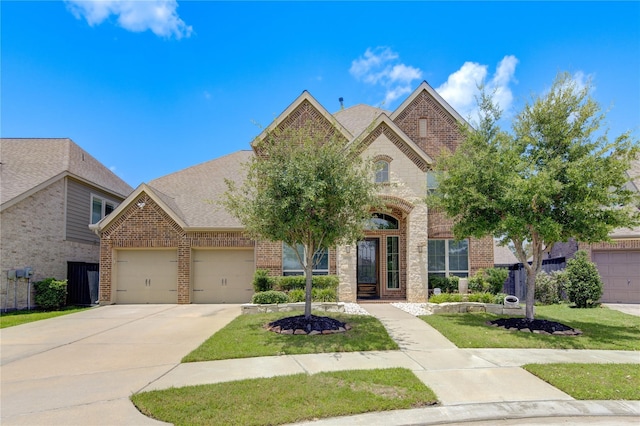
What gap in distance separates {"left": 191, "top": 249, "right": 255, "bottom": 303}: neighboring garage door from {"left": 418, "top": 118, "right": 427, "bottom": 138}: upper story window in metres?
8.78

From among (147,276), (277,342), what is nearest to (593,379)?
(277,342)

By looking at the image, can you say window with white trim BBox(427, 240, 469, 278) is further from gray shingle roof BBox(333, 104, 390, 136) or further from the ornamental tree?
the ornamental tree

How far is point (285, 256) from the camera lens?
16297 mm

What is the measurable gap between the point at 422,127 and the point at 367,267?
6.51 meters

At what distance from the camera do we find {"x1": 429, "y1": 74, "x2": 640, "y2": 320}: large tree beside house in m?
9.70

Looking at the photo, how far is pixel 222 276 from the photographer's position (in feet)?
55.6

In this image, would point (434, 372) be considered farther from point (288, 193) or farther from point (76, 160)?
point (76, 160)

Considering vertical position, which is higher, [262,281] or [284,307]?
[262,281]

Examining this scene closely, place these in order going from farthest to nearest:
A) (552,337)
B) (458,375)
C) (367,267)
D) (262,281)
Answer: (367,267), (262,281), (552,337), (458,375)

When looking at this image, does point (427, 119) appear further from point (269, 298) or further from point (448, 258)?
point (269, 298)

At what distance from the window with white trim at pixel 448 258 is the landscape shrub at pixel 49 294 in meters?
14.3

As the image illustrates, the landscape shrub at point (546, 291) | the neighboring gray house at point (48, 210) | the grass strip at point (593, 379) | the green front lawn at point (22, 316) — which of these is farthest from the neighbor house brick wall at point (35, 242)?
the landscape shrub at point (546, 291)

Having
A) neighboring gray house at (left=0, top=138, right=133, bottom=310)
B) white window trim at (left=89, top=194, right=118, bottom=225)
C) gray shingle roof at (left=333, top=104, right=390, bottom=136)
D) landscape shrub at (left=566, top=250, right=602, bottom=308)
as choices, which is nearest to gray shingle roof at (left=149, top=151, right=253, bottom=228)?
white window trim at (left=89, top=194, right=118, bottom=225)

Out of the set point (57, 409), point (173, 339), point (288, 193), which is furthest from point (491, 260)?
point (57, 409)
